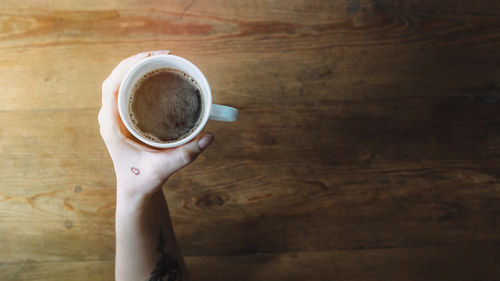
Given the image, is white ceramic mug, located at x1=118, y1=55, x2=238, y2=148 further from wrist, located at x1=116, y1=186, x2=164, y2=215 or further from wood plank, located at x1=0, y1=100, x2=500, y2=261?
wood plank, located at x1=0, y1=100, x2=500, y2=261

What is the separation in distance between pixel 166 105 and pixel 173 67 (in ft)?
0.30

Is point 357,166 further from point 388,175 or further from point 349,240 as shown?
point 349,240

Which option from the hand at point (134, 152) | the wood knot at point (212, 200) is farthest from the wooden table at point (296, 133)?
the hand at point (134, 152)

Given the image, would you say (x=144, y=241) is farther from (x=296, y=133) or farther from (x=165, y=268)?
(x=296, y=133)

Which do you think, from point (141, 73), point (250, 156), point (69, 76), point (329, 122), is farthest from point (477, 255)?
point (69, 76)

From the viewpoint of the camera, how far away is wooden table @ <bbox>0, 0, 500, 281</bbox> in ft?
3.24

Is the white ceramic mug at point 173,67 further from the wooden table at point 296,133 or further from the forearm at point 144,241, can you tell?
the wooden table at point 296,133

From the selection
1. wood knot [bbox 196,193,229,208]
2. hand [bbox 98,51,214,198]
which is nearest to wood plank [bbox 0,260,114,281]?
wood knot [bbox 196,193,229,208]

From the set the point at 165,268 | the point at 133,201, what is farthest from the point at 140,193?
the point at 165,268

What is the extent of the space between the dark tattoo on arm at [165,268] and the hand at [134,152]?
203mm

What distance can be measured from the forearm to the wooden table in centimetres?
13

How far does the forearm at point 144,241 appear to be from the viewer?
776mm

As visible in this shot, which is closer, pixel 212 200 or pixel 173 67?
pixel 173 67

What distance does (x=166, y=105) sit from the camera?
71cm
